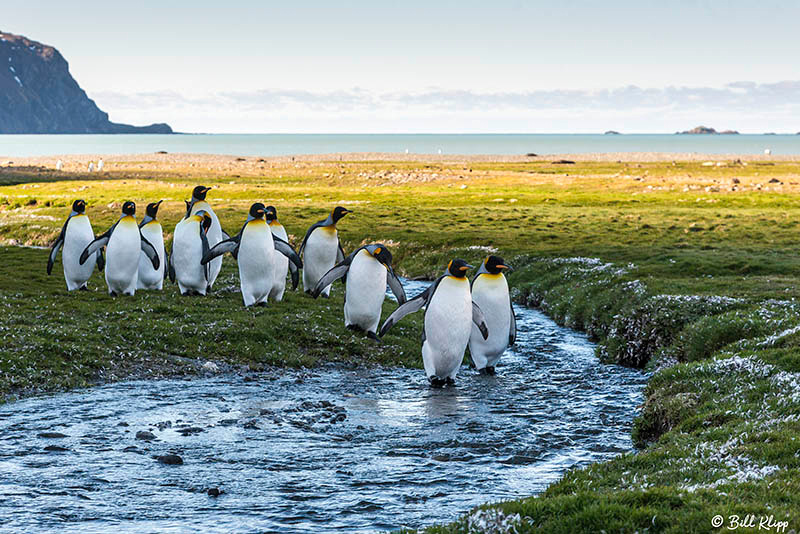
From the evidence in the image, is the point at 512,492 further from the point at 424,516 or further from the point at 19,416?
the point at 19,416

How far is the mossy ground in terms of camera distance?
26.7ft

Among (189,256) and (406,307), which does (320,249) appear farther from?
(406,307)

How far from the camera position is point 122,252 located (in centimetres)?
2114

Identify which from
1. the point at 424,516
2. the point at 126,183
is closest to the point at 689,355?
the point at 424,516

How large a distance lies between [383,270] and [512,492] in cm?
988

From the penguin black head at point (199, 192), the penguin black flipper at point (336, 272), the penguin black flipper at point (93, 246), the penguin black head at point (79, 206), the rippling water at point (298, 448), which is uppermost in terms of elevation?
the penguin black head at point (199, 192)

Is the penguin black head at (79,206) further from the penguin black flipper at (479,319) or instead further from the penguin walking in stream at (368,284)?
the penguin black flipper at (479,319)

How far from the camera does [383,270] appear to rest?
19.3 m

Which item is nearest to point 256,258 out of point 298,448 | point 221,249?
point 221,249

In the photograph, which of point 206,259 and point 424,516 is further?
point 206,259

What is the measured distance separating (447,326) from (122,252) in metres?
9.88

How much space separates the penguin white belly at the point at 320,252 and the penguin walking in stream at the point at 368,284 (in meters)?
3.31

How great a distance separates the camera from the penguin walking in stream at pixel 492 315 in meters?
17.6

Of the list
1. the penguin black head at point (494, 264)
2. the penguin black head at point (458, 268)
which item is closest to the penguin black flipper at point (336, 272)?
the penguin black head at point (494, 264)
